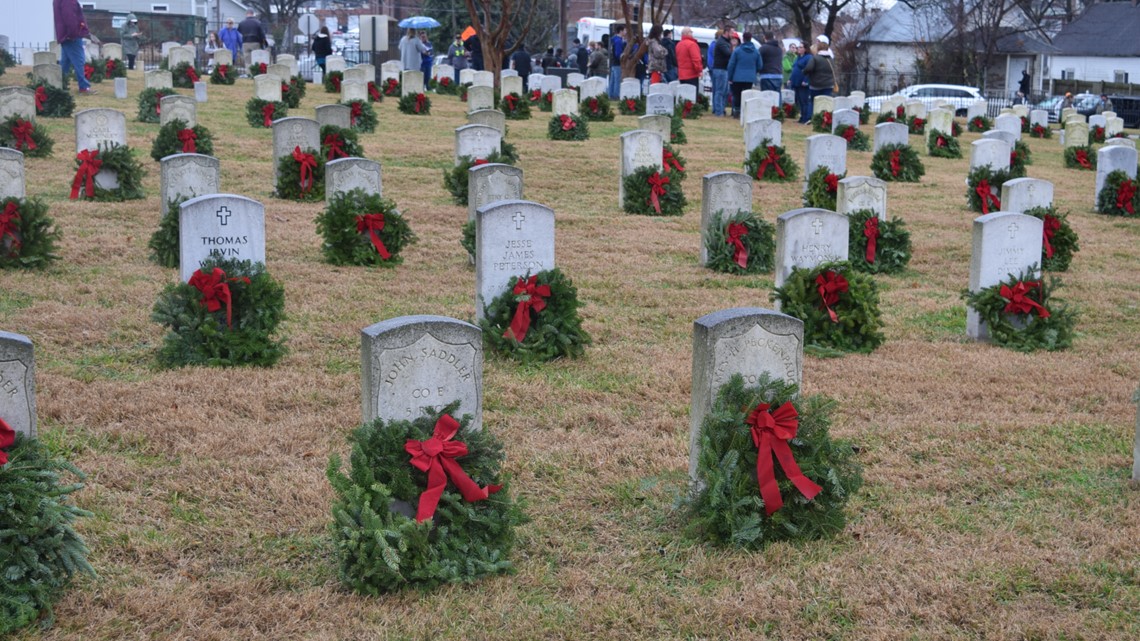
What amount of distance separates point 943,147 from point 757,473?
20.3 metres

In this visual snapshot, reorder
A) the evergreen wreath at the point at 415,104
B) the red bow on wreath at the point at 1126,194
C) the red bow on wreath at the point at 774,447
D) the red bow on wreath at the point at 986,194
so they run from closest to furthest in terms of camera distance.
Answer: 1. the red bow on wreath at the point at 774,447
2. the red bow on wreath at the point at 986,194
3. the red bow on wreath at the point at 1126,194
4. the evergreen wreath at the point at 415,104

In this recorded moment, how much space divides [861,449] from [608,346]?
2.71 meters

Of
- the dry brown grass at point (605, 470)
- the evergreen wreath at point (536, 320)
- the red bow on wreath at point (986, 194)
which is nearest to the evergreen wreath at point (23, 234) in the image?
the dry brown grass at point (605, 470)

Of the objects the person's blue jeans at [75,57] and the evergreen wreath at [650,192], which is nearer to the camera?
the evergreen wreath at [650,192]

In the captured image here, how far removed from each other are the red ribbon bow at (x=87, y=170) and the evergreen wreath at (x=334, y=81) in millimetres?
14919

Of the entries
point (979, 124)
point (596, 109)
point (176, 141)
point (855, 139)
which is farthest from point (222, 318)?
point (979, 124)

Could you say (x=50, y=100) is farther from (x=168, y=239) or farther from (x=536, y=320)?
(x=536, y=320)

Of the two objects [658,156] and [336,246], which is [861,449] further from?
[658,156]

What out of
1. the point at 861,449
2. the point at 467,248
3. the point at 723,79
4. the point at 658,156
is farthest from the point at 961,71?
the point at 861,449

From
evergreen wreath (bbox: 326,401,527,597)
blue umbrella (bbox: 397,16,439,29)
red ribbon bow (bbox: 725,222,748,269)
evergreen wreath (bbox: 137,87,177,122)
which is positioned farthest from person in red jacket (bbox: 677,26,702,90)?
evergreen wreath (bbox: 326,401,527,597)

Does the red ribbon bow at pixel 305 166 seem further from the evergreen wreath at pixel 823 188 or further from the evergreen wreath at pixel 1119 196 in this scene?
the evergreen wreath at pixel 1119 196

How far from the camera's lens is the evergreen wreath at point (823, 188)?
14758 millimetres

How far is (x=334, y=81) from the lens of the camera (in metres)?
29.0

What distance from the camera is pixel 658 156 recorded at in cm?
1580
